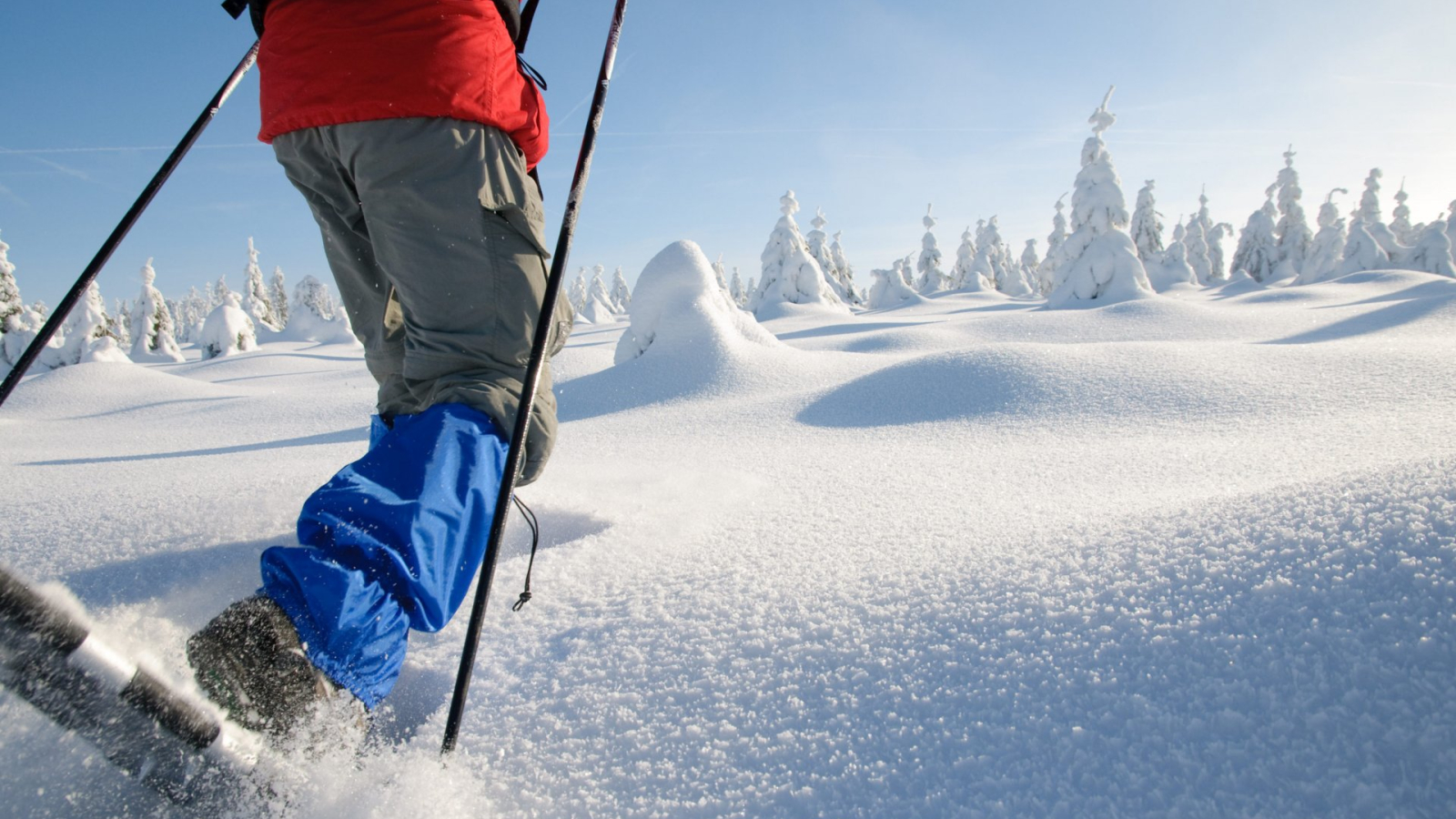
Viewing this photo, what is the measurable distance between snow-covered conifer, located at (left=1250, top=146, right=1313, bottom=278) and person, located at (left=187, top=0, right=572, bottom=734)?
3755 cm

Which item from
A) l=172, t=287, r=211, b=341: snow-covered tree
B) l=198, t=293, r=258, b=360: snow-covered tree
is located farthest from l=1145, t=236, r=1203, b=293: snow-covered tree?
l=172, t=287, r=211, b=341: snow-covered tree

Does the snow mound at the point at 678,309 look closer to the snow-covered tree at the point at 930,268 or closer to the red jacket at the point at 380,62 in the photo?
the red jacket at the point at 380,62

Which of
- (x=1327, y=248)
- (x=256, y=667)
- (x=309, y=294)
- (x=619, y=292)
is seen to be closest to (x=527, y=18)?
(x=256, y=667)

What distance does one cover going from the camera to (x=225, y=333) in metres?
22.0

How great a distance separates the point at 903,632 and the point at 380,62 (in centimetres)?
125

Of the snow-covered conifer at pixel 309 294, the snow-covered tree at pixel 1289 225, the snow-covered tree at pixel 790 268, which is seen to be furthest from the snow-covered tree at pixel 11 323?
the snow-covered tree at pixel 1289 225

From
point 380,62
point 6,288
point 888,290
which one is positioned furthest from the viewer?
point 888,290

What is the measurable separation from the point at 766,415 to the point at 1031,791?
9.75 ft

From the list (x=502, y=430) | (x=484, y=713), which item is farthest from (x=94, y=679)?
(x=502, y=430)

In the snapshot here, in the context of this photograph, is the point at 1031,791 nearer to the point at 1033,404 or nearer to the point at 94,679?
the point at 94,679

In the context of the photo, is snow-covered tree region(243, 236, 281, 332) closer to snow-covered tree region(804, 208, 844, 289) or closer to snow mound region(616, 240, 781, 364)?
snow-covered tree region(804, 208, 844, 289)

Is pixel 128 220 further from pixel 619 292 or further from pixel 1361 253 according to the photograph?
pixel 619 292

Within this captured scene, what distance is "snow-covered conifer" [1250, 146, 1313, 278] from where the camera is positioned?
27.8 m

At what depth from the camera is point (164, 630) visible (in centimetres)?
115
